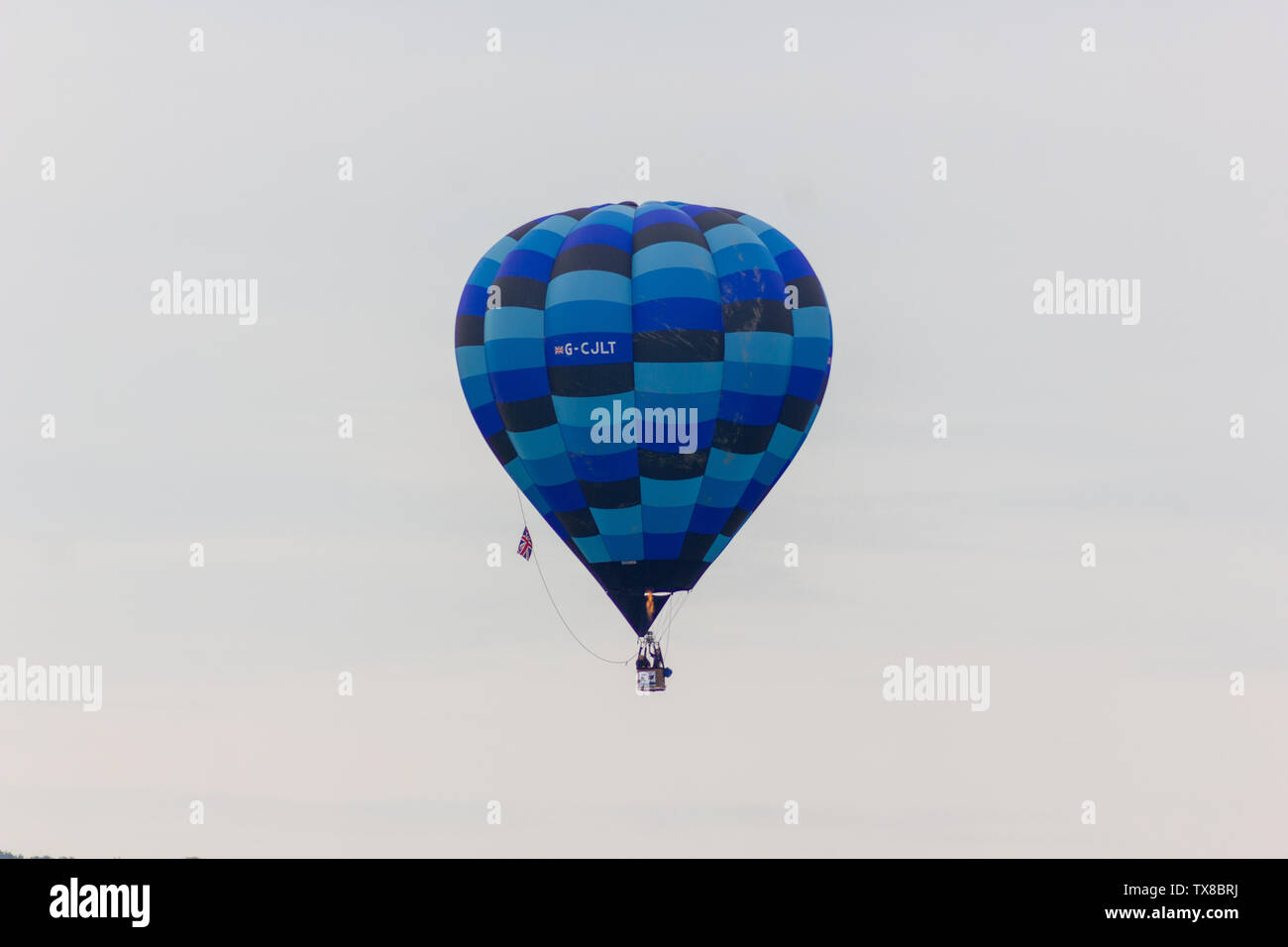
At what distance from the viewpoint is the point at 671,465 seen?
7081 cm

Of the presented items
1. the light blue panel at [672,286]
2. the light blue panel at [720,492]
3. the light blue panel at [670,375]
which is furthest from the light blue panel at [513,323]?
the light blue panel at [720,492]

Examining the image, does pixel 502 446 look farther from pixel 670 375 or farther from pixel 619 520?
pixel 670 375

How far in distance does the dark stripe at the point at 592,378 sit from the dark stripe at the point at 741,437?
8.01ft

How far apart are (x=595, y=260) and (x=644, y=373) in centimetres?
287

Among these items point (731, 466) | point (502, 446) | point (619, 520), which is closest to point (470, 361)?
point (502, 446)

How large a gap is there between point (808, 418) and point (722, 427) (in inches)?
112

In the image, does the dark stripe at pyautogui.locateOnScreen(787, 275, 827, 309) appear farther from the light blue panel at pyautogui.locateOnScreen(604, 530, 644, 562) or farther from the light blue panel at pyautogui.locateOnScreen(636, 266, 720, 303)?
the light blue panel at pyautogui.locateOnScreen(604, 530, 644, 562)

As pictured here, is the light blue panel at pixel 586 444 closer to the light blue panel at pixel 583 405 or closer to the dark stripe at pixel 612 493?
the light blue panel at pixel 583 405

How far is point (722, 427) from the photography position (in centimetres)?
7069

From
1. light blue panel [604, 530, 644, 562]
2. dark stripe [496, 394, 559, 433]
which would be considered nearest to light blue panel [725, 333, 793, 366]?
dark stripe [496, 394, 559, 433]

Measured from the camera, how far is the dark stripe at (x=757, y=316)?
70.1m
